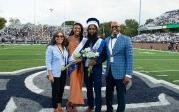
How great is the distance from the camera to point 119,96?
7629 mm

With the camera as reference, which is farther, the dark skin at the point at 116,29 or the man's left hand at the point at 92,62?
the man's left hand at the point at 92,62

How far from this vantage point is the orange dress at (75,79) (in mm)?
7938

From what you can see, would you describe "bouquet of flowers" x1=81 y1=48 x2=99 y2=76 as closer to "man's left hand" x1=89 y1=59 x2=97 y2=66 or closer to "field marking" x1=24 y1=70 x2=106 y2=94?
"man's left hand" x1=89 y1=59 x2=97 y2=66

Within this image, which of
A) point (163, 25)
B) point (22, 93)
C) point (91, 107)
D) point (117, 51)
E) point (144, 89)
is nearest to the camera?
point (117, 51)

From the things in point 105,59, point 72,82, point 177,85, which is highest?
point 105,59

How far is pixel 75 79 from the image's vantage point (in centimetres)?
796

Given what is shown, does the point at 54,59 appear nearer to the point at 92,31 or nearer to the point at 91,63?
the point at 91,63

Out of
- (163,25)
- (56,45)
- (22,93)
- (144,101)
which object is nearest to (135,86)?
(144,101)

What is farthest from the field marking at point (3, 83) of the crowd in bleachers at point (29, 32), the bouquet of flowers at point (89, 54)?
the crowd in bleachers at point (29, 32)

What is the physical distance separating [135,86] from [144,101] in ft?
7.48

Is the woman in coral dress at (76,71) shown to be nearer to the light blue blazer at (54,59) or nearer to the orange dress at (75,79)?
the orange dress at (75,79)

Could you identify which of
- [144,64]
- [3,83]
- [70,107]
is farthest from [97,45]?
[144,64]

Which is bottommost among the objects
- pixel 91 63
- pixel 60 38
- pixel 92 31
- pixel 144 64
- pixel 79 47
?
pixel 144 64

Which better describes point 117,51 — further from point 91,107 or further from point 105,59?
point 91,107
